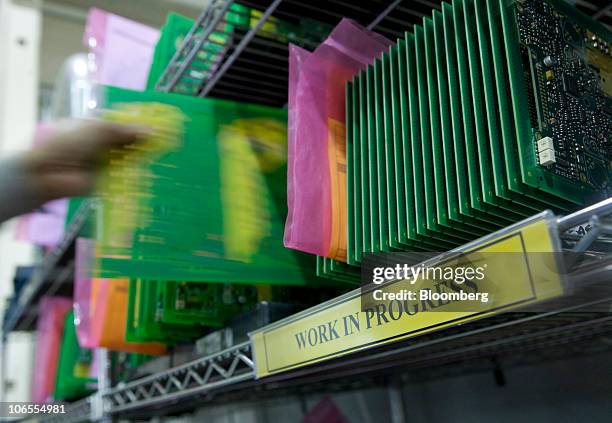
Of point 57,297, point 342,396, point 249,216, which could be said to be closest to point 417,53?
point 249,216

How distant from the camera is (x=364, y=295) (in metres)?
0.69

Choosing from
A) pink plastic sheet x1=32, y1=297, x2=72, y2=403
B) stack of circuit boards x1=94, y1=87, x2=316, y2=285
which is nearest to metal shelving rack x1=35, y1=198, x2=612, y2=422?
stack of circuit boards x1=94, y1=87, x2=316, y2=285

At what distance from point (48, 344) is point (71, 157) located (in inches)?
65.8

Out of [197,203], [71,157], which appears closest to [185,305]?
[197,203]

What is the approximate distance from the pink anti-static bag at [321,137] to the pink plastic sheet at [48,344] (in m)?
1.47

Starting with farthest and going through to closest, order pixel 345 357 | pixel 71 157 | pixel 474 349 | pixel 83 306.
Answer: pixel 83 306, pixel 474 349, pixel 345 357, pixel 71 157

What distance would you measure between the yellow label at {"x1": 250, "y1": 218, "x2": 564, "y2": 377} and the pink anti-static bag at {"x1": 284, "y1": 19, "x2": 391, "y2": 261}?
0.33 ft

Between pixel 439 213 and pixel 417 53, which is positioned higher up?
pixel 417 53

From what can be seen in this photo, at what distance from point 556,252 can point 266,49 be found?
0.68 metres

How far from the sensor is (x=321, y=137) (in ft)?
2.75

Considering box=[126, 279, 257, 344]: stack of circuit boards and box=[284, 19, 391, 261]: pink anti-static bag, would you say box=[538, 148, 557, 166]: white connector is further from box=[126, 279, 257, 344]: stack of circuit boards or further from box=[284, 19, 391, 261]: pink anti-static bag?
box=[126, 279, 257, 344]: stack of circuit boards

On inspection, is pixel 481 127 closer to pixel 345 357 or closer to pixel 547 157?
pixel 547 157

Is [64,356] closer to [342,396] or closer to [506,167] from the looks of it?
[342,396]

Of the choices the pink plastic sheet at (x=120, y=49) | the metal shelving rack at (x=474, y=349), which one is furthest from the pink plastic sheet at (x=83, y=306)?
the pink plastic sheet at (x=120, y=49)
